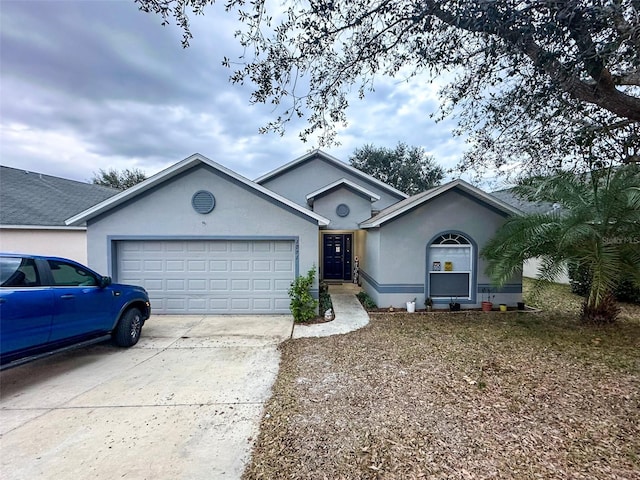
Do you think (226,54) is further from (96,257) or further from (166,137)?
(166,137)

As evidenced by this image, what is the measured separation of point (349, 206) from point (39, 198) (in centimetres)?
1427

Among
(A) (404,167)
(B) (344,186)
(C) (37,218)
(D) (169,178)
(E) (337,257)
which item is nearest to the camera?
(D) (169,178)

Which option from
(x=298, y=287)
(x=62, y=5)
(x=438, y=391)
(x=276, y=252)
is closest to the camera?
(x=438, y=391)

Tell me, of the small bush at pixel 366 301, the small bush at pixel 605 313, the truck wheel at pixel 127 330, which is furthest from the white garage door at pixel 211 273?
the small bush at pixel 605 313

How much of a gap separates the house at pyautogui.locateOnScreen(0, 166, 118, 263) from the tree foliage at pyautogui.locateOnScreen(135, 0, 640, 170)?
10.5 metres

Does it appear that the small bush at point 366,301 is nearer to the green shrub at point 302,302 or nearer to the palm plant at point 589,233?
the green shrub at point 302,302

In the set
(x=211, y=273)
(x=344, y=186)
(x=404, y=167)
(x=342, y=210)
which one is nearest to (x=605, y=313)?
(x=342, y=210)

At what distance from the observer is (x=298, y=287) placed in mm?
8094

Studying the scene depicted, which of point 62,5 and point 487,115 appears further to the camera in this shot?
point 487,115

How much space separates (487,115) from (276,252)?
6.86 m

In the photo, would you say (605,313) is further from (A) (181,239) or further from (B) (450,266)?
(A) (181,239)

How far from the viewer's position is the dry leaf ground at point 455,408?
2.87 m

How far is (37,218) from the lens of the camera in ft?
38.9

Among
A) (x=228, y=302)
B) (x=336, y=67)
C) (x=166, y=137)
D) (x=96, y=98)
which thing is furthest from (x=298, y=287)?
(x=166, y=137)
